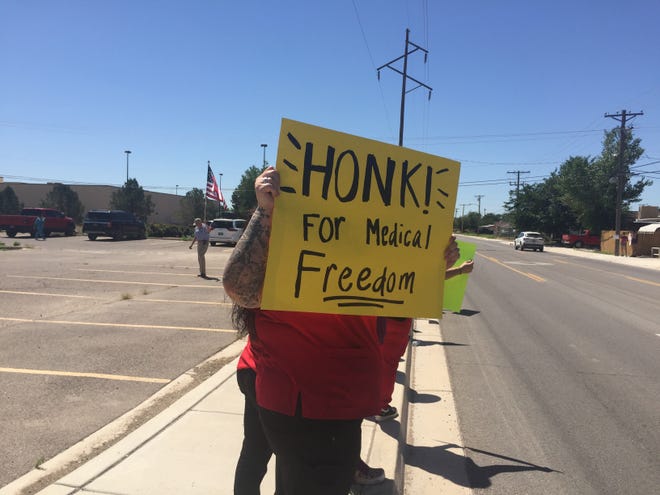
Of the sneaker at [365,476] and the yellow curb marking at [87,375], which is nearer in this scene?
the sneaker at [365,476]

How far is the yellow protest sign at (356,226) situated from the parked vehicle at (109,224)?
32.0m

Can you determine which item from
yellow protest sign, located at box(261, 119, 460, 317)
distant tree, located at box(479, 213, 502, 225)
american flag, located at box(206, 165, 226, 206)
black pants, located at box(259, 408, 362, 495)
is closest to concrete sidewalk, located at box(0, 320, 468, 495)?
black pants, located at box(259, 408, 362, 495)

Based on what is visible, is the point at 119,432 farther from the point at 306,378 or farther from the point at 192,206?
the point at 192,206

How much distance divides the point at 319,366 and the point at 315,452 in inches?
11.4

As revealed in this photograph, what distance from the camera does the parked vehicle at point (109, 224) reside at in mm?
30609

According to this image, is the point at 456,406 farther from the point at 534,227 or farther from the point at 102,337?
the point at 534,227

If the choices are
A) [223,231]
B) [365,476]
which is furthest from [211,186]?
[365,476]

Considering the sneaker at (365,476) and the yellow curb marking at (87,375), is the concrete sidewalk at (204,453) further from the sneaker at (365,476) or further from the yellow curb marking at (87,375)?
the yellow curb marking at (87,375)

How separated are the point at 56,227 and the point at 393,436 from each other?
1381 inches

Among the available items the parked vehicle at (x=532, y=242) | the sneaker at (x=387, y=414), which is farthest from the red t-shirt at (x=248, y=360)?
the parked vehicle at (x=532, y=242)

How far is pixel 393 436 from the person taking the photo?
154 inches

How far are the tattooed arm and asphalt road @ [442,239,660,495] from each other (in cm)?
245

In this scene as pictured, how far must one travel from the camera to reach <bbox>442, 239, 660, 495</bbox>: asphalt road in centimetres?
346

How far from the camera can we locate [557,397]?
496 centimetres
